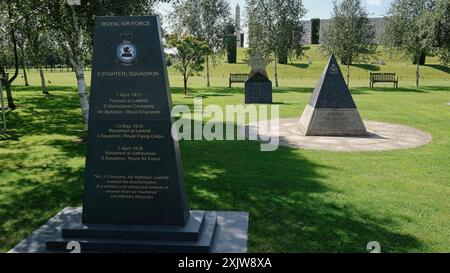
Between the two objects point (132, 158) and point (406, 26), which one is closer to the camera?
point (132, 158)

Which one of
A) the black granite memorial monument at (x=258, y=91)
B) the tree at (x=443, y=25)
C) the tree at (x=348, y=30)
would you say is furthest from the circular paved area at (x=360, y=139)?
the tree at (x=348, y=30)

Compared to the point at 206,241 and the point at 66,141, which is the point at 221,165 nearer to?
the point at 206,241

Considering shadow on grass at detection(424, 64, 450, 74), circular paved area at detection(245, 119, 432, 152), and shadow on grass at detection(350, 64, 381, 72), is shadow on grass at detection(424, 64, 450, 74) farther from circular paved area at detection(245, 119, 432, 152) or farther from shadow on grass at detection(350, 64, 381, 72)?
circular paved area at detection(245, 119, 432, 152)

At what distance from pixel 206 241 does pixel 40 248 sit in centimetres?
225

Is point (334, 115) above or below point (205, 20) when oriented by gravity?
below

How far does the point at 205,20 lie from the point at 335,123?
1107 inches

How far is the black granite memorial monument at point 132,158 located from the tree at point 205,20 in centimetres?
3232

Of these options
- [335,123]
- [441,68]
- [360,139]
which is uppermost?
[441,68]

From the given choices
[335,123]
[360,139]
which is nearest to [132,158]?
[360,139]

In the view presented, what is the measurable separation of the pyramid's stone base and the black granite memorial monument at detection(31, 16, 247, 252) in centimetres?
818

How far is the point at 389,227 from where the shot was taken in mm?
5941

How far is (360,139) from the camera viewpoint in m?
12.3

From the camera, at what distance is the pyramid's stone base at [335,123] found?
12.8 meters

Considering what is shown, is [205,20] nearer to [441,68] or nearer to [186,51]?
[186,51]
